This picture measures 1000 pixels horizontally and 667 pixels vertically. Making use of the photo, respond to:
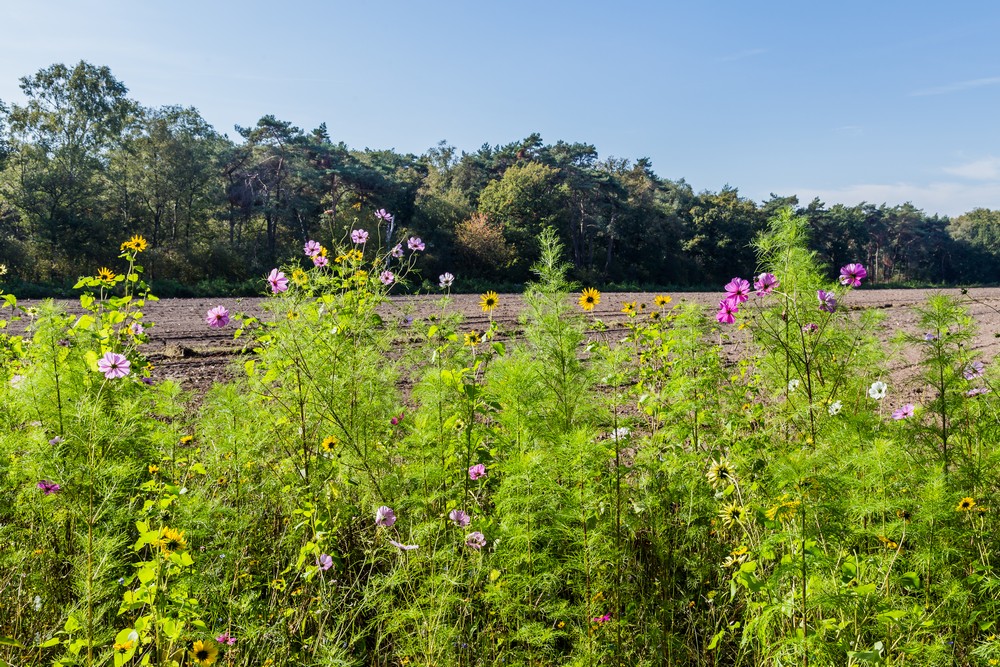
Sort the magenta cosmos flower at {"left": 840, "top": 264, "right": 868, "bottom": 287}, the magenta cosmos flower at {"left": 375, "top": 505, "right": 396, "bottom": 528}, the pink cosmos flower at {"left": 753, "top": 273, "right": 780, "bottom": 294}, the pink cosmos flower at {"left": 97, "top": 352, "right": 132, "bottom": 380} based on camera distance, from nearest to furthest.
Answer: the magenta cosmos flower at {"left": 375, "top": 505, "right": 396, "bottom": 528}, the pink cosmos flower at {"left": 97, "top": 352, "right": 132, "bottom": 380}, the pink cosmos flower at {"left": 753, "top": 273, "right": 780, "bottom": 294}, the magenta cosmos flower at {"left": 840, "top": 264, "right": 868, "bottom": 287}

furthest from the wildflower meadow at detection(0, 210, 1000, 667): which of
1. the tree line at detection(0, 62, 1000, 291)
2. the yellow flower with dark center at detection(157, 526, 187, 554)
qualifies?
the tree line at detection(0, 62, 1000, 291)

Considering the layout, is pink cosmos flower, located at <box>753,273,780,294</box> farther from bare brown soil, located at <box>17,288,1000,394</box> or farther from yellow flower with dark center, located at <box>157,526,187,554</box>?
yellow flower with dark center, located at <box>157,526,187,554</box>

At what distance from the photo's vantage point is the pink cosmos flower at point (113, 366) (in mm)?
2205

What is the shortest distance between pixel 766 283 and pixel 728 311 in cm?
29

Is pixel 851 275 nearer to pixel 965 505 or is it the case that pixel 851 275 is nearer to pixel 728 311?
pixel 728 311

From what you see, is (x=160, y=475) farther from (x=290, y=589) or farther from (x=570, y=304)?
(x=570, y=304)

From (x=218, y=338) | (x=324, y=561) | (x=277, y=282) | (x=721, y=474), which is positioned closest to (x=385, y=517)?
(x=324, y=561)

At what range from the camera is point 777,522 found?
175cm

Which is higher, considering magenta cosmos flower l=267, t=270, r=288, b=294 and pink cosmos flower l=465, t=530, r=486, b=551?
magenta cosmos flower l=267, t=270, r=288, b=294

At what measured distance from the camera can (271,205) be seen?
25.3 m

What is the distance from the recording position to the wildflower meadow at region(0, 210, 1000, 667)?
5.65ft

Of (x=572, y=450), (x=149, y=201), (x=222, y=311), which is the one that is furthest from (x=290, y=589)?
(x=149, y=201)

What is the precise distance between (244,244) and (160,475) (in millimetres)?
25597

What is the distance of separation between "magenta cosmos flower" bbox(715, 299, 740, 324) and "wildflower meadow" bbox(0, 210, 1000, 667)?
0.04 meters
